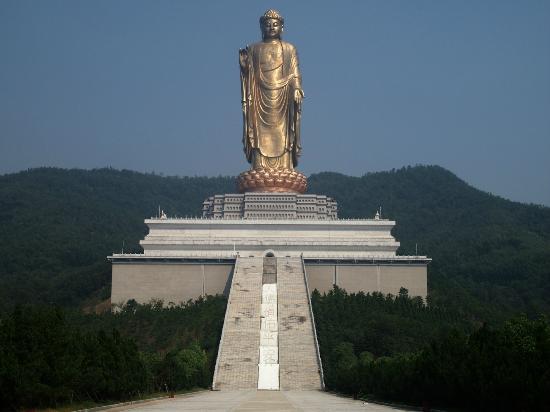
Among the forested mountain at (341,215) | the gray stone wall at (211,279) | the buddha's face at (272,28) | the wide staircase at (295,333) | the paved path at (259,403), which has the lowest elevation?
the paved path at (259,403)

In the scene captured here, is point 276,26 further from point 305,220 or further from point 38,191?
point 38,191

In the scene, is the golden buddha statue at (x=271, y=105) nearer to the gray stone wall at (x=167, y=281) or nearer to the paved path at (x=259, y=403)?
the gray stone wall at (x=167, y=281)

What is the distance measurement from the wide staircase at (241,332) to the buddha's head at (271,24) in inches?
431

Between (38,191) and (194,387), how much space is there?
1995 inches

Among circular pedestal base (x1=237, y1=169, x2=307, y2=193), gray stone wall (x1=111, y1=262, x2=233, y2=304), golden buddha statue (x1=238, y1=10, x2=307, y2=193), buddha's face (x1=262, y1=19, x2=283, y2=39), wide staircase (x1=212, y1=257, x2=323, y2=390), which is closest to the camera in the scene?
wide staircase (x1=212, y1=257, x2=323, y2=390)

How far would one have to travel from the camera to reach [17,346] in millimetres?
16062

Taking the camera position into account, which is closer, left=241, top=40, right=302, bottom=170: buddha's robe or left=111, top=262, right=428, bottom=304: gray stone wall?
left=111, top=262, right=428, bottom=304: gray stone wall

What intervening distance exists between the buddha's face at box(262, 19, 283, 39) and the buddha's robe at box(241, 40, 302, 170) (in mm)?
618

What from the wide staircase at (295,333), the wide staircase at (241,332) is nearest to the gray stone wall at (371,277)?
the wide staircase at (295,333)

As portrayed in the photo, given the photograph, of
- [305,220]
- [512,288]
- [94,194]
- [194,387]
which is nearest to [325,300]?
[305,220]

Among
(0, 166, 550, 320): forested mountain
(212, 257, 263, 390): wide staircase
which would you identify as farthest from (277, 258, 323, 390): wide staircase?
(0, 166, 550, 320): forested mountain

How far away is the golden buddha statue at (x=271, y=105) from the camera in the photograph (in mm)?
39438

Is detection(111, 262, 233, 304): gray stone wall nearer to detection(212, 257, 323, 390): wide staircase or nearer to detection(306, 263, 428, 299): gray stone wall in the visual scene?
detection(212, 257, 323, 390): wide staircase

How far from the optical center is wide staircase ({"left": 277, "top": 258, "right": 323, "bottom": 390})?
24.7 m
